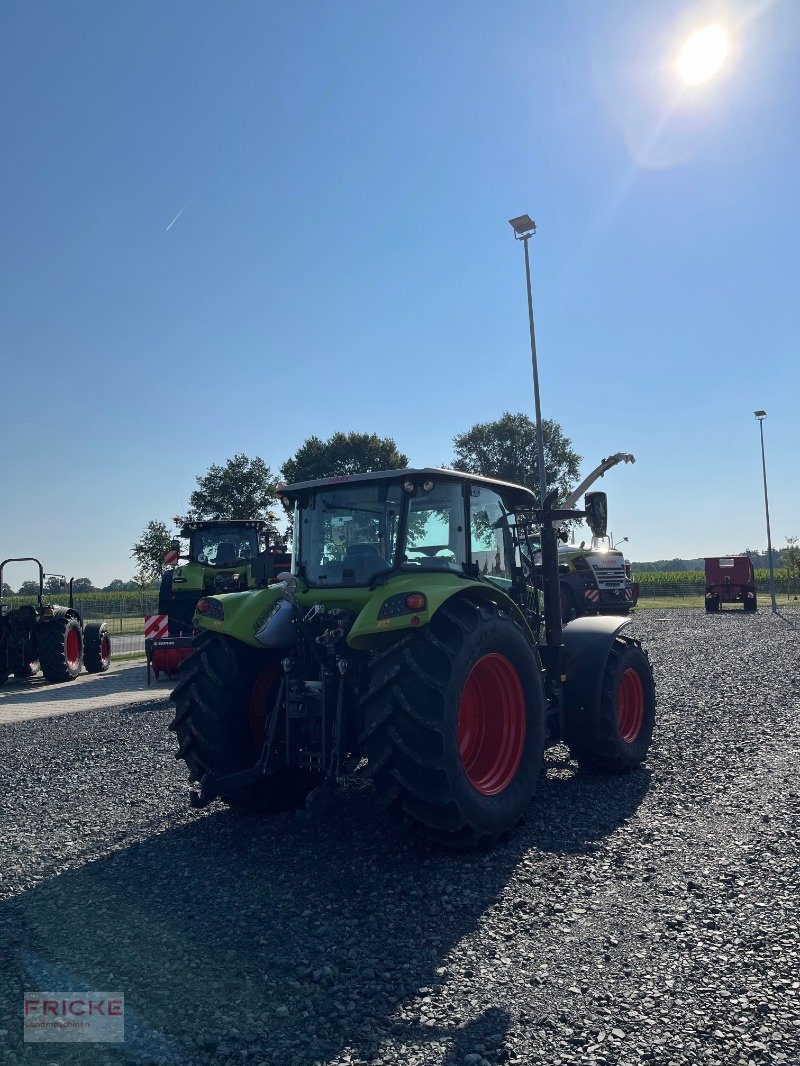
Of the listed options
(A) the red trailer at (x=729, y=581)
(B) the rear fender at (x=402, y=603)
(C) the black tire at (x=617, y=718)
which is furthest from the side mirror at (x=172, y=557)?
(A) the red trailer at (x=729, y=581)

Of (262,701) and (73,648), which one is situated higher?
(262,701)

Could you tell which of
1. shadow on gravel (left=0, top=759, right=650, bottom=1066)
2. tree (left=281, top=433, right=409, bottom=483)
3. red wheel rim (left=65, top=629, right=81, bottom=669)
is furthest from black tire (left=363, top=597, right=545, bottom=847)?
→ tree (left=281, top=433, right=409, bottom=483)

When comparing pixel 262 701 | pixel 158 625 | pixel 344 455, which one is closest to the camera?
pixel 262 701

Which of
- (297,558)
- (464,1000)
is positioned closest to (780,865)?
(464,1000)

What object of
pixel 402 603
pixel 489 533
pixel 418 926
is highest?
pixel 489 533

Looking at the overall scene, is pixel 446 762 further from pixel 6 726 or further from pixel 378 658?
pixel 6 726

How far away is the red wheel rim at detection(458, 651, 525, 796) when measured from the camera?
5.07 meters

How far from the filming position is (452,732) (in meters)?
4.42

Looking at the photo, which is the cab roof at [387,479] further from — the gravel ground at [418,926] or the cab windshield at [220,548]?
the cab windshield at [220,548]

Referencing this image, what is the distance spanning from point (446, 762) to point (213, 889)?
4.65 ft

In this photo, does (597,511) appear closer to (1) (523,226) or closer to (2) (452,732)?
(2) (452,732)

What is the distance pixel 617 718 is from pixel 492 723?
1.54 m

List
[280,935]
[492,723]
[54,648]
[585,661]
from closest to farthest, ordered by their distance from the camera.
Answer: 1. [280,935]
2. [492,723]
3. [585,661]
4. [54,648]

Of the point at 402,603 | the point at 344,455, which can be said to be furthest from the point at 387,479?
the point at 344,455
